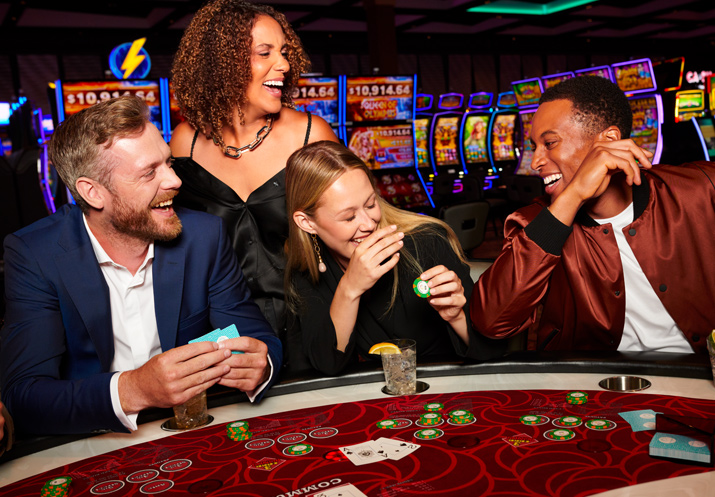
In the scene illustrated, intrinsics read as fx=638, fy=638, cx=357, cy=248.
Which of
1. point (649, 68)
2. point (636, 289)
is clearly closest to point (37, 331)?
point (636, 289)

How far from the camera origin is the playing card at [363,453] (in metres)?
1.21

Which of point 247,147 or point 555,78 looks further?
point 555,78

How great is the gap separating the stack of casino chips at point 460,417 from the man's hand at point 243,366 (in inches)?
18.5

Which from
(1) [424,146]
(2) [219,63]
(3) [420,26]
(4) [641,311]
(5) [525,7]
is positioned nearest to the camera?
(4) [641,311]

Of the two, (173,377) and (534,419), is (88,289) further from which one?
(534,419)

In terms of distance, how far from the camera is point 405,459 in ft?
3.96

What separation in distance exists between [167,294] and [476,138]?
8.94 meters

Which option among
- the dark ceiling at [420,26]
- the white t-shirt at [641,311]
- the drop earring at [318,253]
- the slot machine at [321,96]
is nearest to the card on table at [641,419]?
the white t-shirt at [641,311]

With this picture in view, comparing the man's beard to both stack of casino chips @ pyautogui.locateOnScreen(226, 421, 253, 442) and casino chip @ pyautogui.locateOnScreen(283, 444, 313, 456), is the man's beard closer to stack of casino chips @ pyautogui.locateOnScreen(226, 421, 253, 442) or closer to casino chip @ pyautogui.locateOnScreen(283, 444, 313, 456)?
stack of casino chips @ pyautogui.locateOnScreen(226, 421, 253, 442)

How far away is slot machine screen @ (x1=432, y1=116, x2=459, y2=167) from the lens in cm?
968

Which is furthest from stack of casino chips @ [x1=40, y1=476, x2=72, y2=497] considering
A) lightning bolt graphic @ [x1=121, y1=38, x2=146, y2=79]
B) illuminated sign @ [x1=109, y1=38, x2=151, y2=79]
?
lightning bolt graphic @ [x1=121, y1=38, x2=146, y2=79]

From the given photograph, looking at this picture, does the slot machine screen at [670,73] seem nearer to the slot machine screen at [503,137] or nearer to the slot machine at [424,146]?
the slot machine screen at [503,137]

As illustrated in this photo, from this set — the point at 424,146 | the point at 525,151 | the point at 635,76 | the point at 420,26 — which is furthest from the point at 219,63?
the point at 420,26

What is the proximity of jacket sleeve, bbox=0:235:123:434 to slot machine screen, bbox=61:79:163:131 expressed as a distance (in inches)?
139
